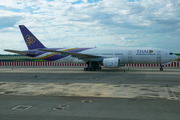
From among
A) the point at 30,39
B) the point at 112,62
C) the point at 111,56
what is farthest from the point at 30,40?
the point at 112,62

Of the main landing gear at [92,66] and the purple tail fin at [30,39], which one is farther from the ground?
the purple tail fin at [30,39]

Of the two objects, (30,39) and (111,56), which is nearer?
(111,56)

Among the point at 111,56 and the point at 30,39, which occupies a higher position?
the point at 30,39

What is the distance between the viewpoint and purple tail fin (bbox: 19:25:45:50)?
101 ft

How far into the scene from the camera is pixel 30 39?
3084 centimetres

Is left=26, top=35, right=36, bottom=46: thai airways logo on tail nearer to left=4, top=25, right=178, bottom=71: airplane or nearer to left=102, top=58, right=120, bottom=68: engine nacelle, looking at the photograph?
left=4, top=25, right=178, bottom=71: airplane

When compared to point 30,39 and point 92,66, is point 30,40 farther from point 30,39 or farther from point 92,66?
point 92,66

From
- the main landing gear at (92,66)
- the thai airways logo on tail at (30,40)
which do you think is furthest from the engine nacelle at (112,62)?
the thai airways logo on tail at (30,40)

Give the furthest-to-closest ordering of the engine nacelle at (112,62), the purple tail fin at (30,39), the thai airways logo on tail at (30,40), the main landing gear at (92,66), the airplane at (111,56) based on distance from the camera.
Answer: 1. the thai airways logo on tail at (30,40)
2. the purple tail fin at (30,39)
3. the main landing gear at (92,66)
4. the airplane at (111,56)
5. the engine nacelle at (112,62)

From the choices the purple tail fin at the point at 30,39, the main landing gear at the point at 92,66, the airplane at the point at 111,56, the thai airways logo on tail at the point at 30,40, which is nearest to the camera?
the airplane at the point at 111,56

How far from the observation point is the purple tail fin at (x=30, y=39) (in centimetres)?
3067

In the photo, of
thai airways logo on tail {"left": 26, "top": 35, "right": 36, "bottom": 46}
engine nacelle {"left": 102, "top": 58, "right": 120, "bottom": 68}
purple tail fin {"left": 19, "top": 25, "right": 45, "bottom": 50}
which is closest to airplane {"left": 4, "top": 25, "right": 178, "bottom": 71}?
engine nacelle {"left": 102, "top": 58, "right": 120, "bottom": 68}

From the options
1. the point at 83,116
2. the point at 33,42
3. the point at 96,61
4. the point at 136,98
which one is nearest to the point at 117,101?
the point at 136,98

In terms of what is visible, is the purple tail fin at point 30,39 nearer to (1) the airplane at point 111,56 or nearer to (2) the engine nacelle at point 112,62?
(1) the airplane at point 111,56
